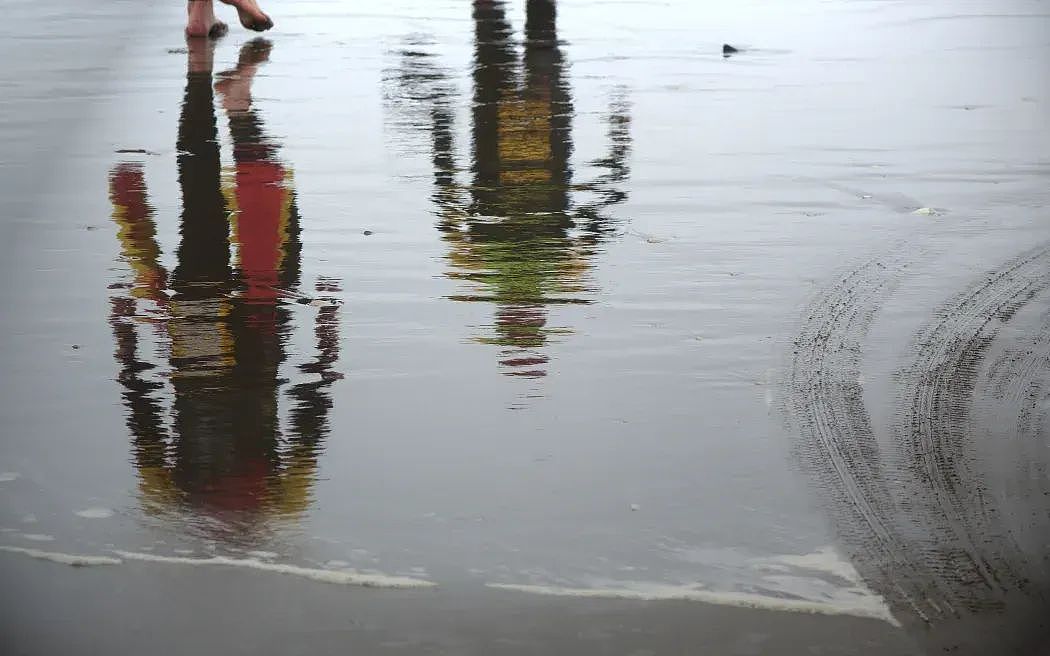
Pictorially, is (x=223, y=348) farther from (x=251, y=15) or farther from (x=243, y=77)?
(x=251, y=15)

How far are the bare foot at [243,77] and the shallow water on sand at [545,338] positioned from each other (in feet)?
0.20

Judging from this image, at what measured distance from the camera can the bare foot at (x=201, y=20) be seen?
9523 millimetres

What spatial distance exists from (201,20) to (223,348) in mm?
6221

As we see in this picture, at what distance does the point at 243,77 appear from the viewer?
A: 8.08 meters

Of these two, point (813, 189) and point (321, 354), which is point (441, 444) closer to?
point (321, 354)

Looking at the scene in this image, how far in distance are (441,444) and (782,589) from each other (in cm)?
87

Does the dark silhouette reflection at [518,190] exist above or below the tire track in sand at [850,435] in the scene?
above

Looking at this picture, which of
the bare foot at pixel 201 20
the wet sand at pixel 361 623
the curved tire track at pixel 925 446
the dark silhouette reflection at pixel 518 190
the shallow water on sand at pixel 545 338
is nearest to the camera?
the wet sand at pixel 361 623

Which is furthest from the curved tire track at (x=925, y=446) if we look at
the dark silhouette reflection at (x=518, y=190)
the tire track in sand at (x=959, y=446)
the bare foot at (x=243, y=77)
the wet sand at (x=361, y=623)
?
the bare foot at (x=243, y=77)

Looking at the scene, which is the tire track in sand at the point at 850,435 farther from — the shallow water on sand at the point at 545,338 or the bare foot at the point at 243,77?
the bare foot at the point at 243,77

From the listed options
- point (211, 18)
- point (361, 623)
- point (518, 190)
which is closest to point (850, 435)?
point (361, 623)

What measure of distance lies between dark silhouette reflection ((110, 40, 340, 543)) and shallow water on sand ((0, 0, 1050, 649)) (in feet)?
0.04

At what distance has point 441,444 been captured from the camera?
10.4 feet

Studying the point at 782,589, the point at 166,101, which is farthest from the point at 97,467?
the point at 166,101
